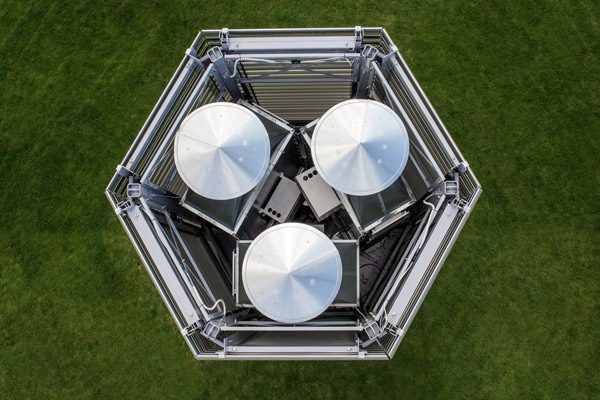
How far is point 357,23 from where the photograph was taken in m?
14.2

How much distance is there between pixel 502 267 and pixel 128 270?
11767 mm

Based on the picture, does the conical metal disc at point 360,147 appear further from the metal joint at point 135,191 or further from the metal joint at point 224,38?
the metal joint at point 135,191

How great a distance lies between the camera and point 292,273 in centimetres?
745

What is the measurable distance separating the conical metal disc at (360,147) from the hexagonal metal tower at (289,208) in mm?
60

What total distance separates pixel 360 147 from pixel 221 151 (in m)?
2.56

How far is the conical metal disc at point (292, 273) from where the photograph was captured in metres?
7.54

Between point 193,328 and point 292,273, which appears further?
point 193,328

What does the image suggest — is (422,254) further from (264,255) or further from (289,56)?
(289,56)

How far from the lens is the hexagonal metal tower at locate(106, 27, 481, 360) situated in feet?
25.7

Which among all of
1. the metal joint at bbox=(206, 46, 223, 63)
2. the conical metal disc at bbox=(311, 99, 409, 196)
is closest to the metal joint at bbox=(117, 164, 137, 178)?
the metal joint at bbox=(206, 46, 223, 63)

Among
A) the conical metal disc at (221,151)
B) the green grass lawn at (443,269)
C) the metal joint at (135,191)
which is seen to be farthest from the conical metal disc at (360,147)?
the green grass lawn at (443,269)

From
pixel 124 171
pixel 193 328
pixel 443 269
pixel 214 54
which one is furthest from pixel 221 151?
pixel 443 269

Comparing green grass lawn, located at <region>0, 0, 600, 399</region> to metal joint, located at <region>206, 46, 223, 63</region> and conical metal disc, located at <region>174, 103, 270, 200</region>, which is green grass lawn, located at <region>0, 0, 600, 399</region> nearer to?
metal joint, located at <region>206, 46, 223, 63</region>

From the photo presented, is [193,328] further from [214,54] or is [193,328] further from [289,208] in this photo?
[214,54]
